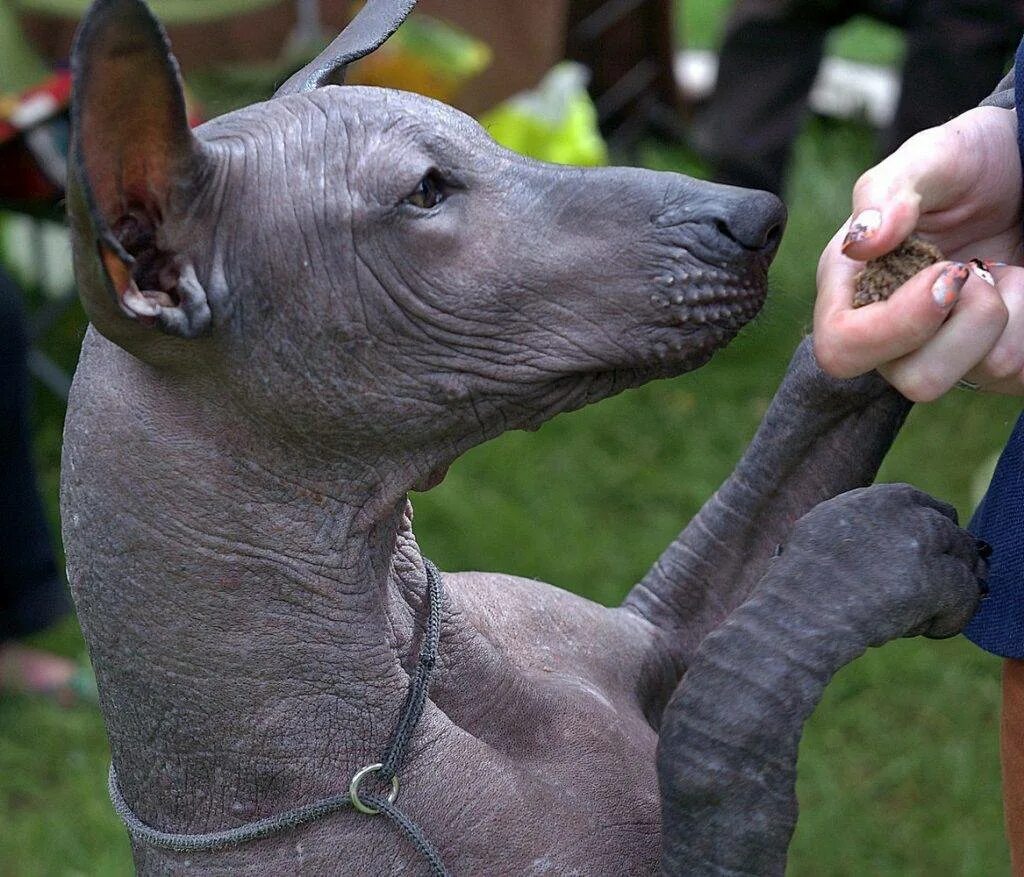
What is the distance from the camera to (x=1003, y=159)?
1.61 m

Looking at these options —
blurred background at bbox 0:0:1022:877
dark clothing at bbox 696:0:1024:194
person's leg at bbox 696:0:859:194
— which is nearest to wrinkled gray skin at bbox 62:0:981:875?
blurred background at bbox 0:0:1022:877

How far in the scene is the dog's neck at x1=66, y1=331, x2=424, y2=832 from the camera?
1.43m

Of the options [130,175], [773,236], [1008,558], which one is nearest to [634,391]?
[1008,558]

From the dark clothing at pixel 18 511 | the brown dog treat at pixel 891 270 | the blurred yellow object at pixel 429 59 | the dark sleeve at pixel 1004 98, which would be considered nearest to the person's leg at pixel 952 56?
the blurred yellow object at pixel 429 59

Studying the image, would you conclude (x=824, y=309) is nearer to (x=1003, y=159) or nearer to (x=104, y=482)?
(x=1003, y=159)

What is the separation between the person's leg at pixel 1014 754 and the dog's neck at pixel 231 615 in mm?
681

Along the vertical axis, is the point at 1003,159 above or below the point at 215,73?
above

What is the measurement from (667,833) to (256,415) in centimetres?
56

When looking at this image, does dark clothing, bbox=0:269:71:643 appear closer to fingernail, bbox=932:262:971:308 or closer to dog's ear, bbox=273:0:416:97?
dog's ear, bbox=273:0:416:97

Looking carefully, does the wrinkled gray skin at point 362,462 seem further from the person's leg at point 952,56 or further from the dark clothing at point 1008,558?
the person's leg at point 952,56

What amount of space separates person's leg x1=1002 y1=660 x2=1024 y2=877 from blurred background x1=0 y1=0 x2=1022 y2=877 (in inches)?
68.5

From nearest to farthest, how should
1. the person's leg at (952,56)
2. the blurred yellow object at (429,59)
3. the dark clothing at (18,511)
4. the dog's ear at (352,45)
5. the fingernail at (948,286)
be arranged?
the fingernail at (948,286), the dog's ear at (352,45), the dark clothing at (18,511), the blurred yellow object at (429,59), the person's leg at (952,56)

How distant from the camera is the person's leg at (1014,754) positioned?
1.65 meters

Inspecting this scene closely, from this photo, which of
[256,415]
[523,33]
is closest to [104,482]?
[256,415]
